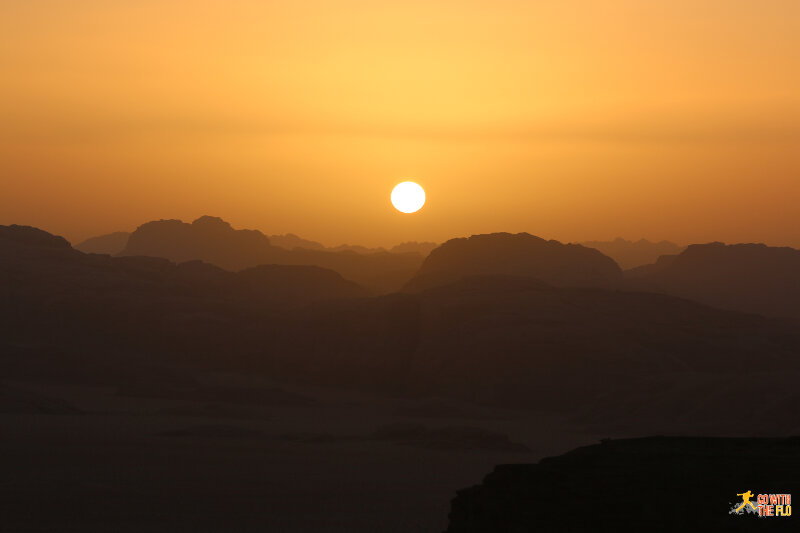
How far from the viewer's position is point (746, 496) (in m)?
29.6

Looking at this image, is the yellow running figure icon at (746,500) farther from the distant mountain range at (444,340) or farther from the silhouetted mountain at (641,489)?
the distant mountain range at (444,340)

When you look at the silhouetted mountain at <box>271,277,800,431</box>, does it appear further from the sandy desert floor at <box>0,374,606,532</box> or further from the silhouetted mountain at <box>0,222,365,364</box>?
the silhouetted mountain at <box>0,222,365,364</box>

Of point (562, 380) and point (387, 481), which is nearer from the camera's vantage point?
point (387, 481)

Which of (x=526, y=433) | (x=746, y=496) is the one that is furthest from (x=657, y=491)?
(x=526, y=433)

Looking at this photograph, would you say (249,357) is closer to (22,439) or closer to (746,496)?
(22,439)

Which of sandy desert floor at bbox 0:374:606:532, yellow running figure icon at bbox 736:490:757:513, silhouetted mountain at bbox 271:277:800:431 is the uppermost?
silhouetted mountain at bbox 271:277:800:431

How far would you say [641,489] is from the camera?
1275 inches

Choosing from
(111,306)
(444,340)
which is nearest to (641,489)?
(444,340)

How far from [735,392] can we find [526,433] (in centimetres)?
2182

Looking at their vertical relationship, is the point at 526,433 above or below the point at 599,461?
above

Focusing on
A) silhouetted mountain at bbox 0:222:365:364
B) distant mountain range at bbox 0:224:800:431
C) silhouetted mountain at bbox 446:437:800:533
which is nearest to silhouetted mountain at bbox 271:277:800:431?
→ distant mountain range at bbox 0:224:800:431

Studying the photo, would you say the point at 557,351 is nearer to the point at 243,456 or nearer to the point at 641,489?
the point at 243,456

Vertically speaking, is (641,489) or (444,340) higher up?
(444,340)

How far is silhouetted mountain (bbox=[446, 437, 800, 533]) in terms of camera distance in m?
30.0
